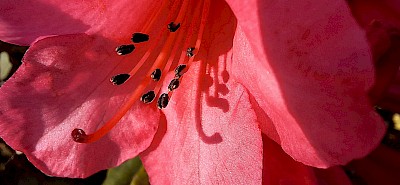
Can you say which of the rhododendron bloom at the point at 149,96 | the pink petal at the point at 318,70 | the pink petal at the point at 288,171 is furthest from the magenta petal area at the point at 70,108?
the pink petal at the point at 318,70

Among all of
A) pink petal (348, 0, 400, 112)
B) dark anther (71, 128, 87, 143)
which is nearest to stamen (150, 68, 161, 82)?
dark anther (71, 128, 87, 143)

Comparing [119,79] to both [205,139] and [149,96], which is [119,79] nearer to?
[149,96]

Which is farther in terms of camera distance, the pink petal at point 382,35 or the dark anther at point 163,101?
the dark anther at point 163,101

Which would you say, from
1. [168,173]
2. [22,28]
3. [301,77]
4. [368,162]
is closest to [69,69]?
[22,28]

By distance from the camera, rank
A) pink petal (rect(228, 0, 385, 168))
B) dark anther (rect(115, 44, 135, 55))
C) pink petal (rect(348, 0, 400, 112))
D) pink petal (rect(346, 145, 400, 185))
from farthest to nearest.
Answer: pink petal (rect(346, 145, 400, 185)) < dark anther (rect(115, 44, 135, 55)) < pink petal (rect(348, 0, 400, 112)) < pink petal (rect(228, 0, 385, 168))

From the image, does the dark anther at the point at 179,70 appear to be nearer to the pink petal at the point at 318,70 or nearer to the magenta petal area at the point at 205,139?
the magenta petal area at the point at 205,139

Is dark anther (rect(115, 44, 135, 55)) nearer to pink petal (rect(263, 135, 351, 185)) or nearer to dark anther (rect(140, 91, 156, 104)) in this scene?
dark anther (rect(140, 91, 156, 104))

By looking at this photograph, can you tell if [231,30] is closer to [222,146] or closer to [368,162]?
[222,146]
